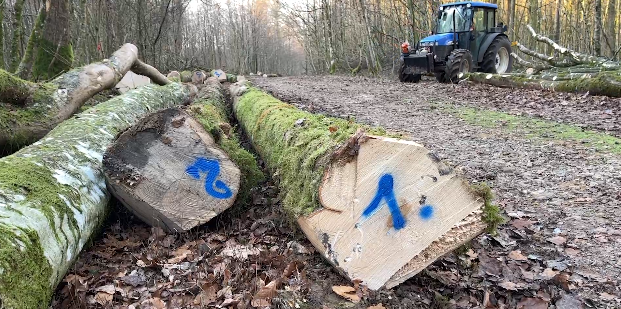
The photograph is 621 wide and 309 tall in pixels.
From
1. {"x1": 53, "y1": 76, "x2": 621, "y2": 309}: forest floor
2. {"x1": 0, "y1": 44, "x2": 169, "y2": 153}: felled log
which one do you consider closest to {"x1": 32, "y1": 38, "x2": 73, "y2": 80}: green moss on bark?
{"x1": 0, "y1": 44, "x2": 169, "y2": 153}: felled log

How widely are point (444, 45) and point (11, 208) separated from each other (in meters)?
13.0

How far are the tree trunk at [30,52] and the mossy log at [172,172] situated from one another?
5970 millimetres

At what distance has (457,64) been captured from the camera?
12.7 meters

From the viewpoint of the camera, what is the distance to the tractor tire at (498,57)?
13.9 m

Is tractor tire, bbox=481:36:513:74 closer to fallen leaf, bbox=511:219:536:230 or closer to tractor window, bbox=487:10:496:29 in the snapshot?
tractor window, bbox=487:10:496:29

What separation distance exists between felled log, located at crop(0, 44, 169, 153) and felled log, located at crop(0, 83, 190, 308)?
1.02 m

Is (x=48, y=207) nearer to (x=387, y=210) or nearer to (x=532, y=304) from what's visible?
(x=387, y=210)

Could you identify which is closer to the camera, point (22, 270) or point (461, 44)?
point (22, 270)

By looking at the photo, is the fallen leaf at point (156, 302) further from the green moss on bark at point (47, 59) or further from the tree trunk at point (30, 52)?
the green moss on bark at point (47, 59)

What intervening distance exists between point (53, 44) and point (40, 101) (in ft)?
13.2

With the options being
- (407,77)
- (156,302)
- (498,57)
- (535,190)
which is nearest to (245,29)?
(407,77)

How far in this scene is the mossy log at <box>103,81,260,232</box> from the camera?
325 cm

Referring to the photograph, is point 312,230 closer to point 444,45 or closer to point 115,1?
point 444,45

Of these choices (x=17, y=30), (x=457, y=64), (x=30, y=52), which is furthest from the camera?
(x=457, y=64)
